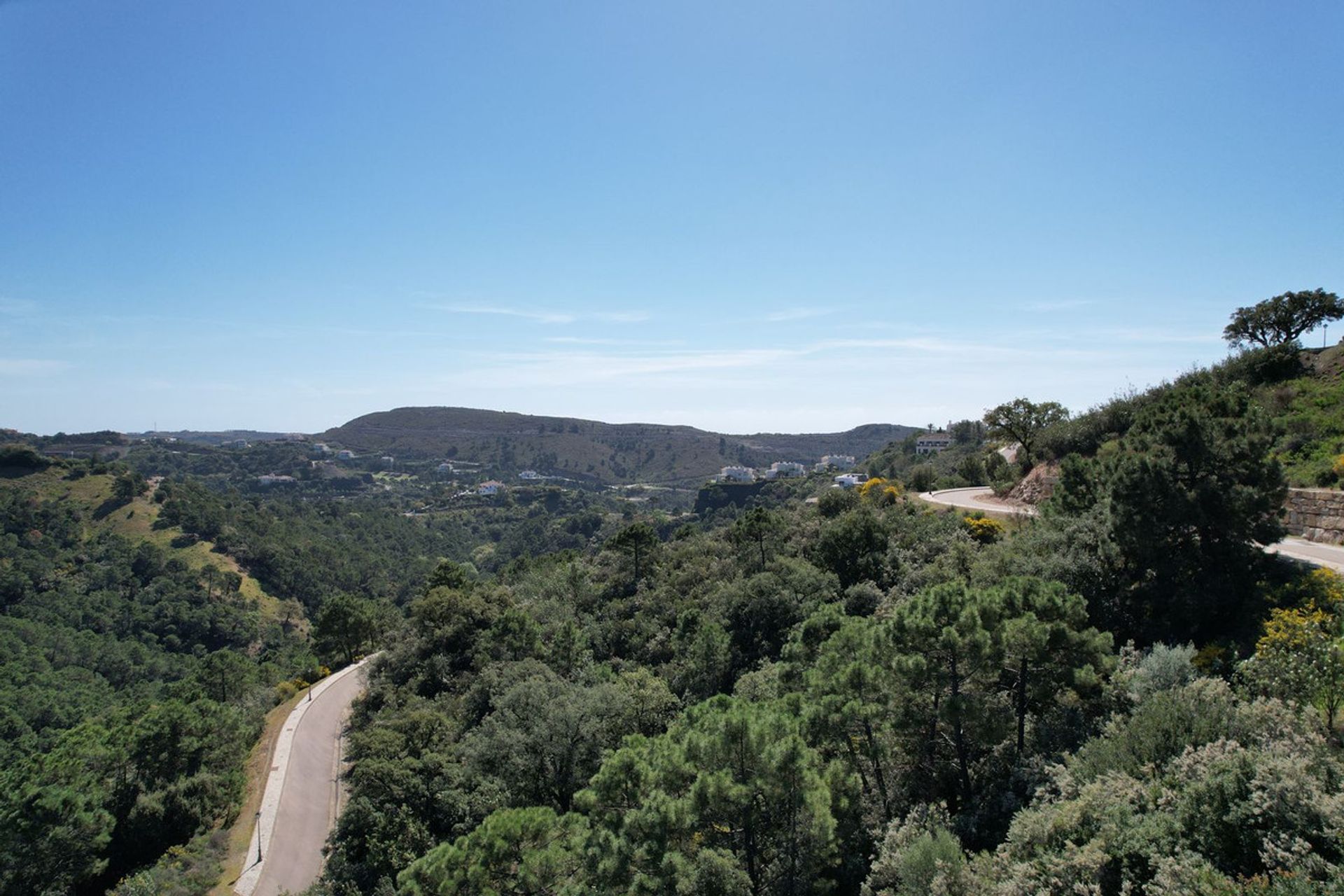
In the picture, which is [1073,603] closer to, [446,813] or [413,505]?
[446,813]

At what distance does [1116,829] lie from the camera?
798 cm

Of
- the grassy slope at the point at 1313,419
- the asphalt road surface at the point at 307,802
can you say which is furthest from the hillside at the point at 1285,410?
the asphalt road surface at the point at 307,802

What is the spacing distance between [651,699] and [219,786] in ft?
60.8

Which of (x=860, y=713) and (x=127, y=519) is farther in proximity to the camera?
(x=127, y=519)

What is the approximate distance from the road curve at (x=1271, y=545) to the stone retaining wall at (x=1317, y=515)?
0.31m

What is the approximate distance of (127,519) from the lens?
3479 inches

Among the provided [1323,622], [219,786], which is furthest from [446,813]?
[1323,622]

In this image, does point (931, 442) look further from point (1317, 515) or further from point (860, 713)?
point (860, 713)

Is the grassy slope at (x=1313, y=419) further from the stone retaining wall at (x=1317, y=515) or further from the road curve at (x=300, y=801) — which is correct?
the road curve at (x=300, y=801)

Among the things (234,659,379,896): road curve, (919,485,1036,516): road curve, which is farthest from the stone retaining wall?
(234,659,379,896): road curve

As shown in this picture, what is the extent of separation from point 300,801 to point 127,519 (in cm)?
8873

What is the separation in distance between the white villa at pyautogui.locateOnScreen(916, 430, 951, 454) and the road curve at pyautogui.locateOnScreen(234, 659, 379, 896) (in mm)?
97914

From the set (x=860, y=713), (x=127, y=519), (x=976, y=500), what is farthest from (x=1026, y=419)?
(x=127, y=519)

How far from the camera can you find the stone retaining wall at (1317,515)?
712 inches
